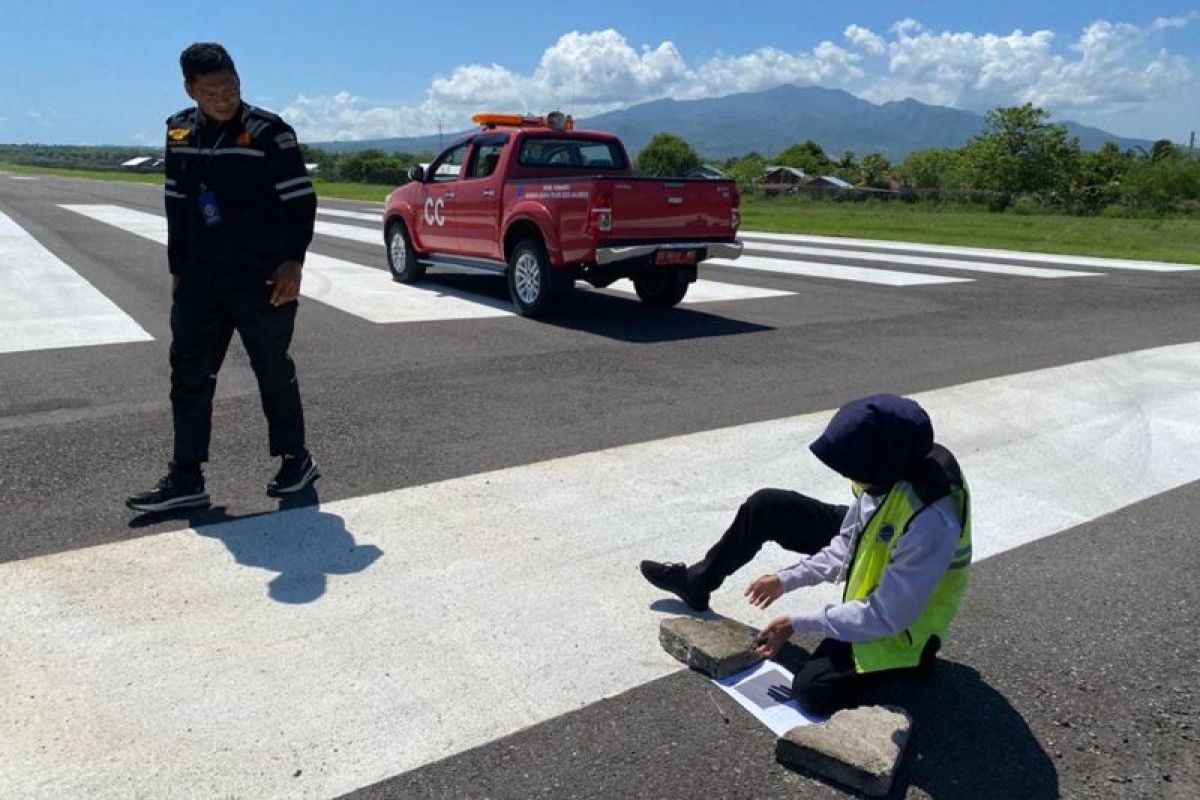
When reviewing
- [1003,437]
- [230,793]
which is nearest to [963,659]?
[230,793]

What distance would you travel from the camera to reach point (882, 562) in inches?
118

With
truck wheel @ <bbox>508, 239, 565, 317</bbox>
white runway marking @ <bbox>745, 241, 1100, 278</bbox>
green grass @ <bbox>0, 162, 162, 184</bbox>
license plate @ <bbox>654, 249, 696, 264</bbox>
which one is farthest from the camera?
green grass @ <bbox>0, 162, 162, 184</bbox>

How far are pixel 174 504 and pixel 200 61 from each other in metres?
1.97

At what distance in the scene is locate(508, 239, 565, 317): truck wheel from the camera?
1008cm

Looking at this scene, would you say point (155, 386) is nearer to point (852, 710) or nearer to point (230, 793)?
point (230, 793)

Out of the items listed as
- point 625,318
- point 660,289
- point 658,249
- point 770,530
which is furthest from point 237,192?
point 660,289

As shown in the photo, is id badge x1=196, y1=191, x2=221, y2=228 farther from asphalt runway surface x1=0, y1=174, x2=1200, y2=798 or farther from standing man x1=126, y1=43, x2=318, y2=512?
asphalt runway surface x1=0, y1=174, x2=1200, y2=798

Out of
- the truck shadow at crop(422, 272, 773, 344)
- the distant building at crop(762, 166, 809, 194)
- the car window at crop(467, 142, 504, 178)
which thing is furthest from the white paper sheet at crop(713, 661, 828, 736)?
the distant building at crop(762, 166, 809, 194)

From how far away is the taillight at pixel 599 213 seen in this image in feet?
31.2

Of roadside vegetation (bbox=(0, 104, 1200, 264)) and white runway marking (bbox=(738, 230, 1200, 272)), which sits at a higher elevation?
roadside vegetation (bbox=(0, 104, 1200, 264))

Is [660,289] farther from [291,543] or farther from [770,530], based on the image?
[770,530]

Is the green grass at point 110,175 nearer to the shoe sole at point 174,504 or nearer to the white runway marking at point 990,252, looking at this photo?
the white runway marking at point 990,252

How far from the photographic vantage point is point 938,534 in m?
2.85

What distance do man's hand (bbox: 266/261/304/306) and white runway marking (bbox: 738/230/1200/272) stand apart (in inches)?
658
